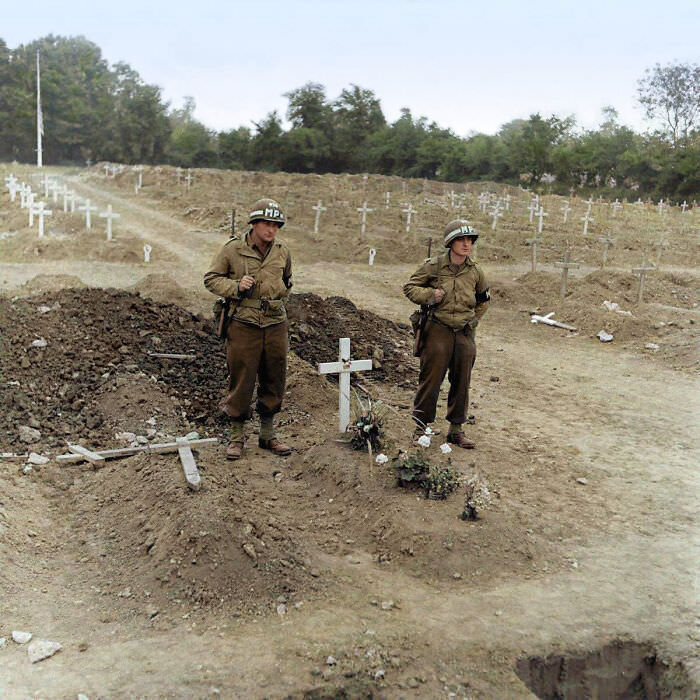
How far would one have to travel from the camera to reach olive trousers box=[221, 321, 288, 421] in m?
6.37

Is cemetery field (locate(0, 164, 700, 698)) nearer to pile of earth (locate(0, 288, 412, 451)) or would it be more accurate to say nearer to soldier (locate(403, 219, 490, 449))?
pile of earth (locate(0, 288, 412, 451))

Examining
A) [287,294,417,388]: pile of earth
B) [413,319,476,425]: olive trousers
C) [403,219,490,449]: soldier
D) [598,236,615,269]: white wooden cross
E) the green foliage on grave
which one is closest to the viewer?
the green foliage on grave

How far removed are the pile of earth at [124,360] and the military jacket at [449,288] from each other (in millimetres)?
2189

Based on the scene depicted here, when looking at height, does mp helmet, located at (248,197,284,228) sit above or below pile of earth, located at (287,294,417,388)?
above

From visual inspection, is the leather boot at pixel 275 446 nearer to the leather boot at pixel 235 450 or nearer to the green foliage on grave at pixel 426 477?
the leather boot at pixel 235 450

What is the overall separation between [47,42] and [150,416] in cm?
4593

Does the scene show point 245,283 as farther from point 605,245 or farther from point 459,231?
point 605,245

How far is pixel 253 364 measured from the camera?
6.43 metres

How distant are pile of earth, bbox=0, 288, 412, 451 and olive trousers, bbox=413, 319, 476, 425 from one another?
175cm

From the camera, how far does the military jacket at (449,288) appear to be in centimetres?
670

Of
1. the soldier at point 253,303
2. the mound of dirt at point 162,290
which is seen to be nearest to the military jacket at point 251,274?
the soldier at point 253,303

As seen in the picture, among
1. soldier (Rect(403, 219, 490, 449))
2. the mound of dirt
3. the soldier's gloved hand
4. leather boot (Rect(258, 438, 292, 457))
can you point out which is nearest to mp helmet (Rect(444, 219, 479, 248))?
soldier (Rect(403, 219, 490, 449))

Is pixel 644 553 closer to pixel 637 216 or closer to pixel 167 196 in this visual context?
pixel 637 216

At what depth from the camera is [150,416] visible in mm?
7613
